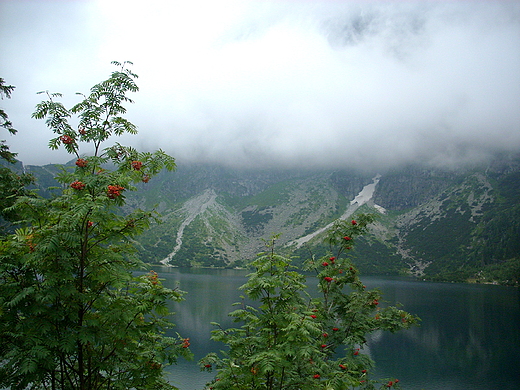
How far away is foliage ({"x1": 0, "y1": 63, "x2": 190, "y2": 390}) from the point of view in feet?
19.2

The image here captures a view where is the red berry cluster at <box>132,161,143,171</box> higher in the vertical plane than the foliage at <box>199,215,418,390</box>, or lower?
higher

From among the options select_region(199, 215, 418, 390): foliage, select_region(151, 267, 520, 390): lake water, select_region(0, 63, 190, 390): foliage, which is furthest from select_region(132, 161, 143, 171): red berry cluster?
select_region(151, 267, 520, 390): lake water

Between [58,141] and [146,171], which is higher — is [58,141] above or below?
above

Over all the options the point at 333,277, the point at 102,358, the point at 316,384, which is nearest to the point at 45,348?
the point at 102,358

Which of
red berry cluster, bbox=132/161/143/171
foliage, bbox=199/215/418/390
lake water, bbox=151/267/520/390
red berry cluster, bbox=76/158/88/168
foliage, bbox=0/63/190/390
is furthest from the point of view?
lake water, bbox=151/267/520/390

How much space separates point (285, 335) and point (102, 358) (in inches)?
180

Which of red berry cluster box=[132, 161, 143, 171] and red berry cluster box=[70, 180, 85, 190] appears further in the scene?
red berry cluster box=[132, 161, 143, 171]

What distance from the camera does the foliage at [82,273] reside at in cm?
585

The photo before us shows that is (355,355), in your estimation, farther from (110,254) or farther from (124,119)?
(124,119)

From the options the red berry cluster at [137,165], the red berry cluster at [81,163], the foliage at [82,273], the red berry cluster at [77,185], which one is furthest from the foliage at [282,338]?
the red berry cluster at [81,163]

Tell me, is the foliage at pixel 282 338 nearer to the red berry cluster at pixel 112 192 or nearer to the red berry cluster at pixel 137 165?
the red berry cluster at pixel 137 165

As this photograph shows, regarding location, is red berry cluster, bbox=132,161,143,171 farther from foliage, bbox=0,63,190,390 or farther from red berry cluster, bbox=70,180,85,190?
red berry cluster, bbox=70,180,85,190

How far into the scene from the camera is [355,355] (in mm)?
12398

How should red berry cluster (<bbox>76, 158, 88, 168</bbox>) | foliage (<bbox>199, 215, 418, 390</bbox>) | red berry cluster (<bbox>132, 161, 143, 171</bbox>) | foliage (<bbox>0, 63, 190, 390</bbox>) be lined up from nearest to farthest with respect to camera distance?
foliage (<bbox>0, 63, 190, 390</bbox>), red berry cluster (<bbox>76, 158, 88, 168</bbox>), red berry cluster (<bbox>132, 161, 143, 171</bbox>), foliage (<bbox>199, 215, 418, 390</bbox>)
